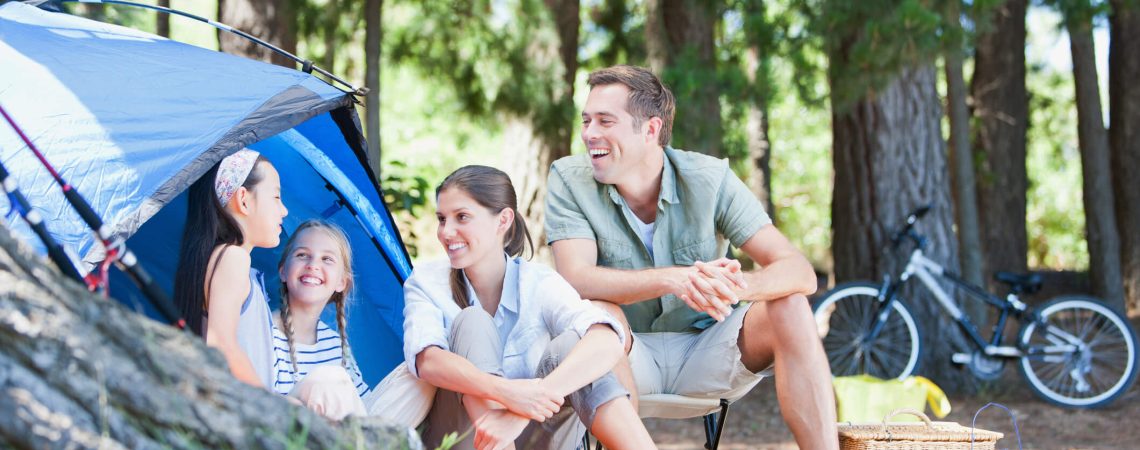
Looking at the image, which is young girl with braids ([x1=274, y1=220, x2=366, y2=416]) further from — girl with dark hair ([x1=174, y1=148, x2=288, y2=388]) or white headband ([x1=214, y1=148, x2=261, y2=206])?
white headband ([x1=214, y1=148, x2=261, y2=206])

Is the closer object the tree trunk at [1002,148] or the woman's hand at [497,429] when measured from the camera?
the woman's hand at [497,429]

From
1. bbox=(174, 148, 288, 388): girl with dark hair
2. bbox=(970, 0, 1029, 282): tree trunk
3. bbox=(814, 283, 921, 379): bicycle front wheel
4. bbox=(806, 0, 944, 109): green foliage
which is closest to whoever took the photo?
bbox=(174, 148, 288, 388): girl with dark hair

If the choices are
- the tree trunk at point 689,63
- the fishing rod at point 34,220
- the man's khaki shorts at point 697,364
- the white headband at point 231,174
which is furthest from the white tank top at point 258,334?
the tree trunk at point 689,63

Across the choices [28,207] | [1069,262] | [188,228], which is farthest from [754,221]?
[1069,262]

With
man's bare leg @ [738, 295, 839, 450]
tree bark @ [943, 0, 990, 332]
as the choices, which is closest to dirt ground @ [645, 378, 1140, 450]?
tree bark @ [943, 0, 990, 332]

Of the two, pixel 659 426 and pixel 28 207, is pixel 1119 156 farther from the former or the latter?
pixel 28 207

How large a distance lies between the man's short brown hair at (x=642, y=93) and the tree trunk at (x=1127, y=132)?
574 centimetres

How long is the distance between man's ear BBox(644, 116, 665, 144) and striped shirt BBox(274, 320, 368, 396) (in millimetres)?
948

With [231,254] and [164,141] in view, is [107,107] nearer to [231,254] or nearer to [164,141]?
[164,141]

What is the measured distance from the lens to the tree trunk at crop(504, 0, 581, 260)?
667cm

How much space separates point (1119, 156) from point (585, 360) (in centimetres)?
676

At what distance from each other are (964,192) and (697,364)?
→ 3.91 meters

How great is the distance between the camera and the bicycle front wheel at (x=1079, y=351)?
16.9 ft

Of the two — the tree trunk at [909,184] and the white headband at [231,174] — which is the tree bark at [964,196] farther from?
the white headband at [231,174]
